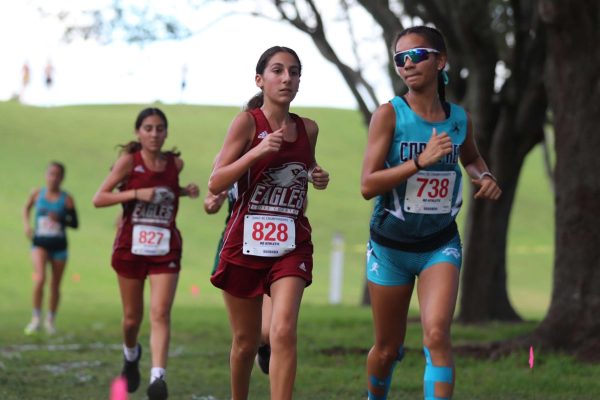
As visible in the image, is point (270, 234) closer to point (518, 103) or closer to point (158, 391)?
point (158, 391)

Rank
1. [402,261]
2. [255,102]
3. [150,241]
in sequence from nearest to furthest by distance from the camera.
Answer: [402,261]
[255,102]
[150,241]

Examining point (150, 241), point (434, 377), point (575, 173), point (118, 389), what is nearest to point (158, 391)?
point (118, 389)

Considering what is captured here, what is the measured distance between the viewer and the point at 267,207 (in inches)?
279

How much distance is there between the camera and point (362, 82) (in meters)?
20.2

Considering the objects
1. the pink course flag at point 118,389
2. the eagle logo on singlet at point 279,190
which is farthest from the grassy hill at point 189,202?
the eagle logo on singlet at point 279,190

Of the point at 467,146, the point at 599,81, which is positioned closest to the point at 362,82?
the point at 599,81

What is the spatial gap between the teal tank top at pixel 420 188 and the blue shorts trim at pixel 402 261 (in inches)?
2.6

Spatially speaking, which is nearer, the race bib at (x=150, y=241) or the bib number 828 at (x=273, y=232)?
the bib number 828 at (x=273, y=232)

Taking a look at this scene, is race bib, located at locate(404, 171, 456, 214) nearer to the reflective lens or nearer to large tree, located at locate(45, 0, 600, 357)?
the reflective lens

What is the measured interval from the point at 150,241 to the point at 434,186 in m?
3.27

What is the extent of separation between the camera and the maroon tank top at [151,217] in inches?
377

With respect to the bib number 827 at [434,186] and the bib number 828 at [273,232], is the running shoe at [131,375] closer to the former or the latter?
the bib number 828 at [273,232]

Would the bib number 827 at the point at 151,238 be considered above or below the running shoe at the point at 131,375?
above

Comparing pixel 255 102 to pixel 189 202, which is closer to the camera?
pixel 255 102
